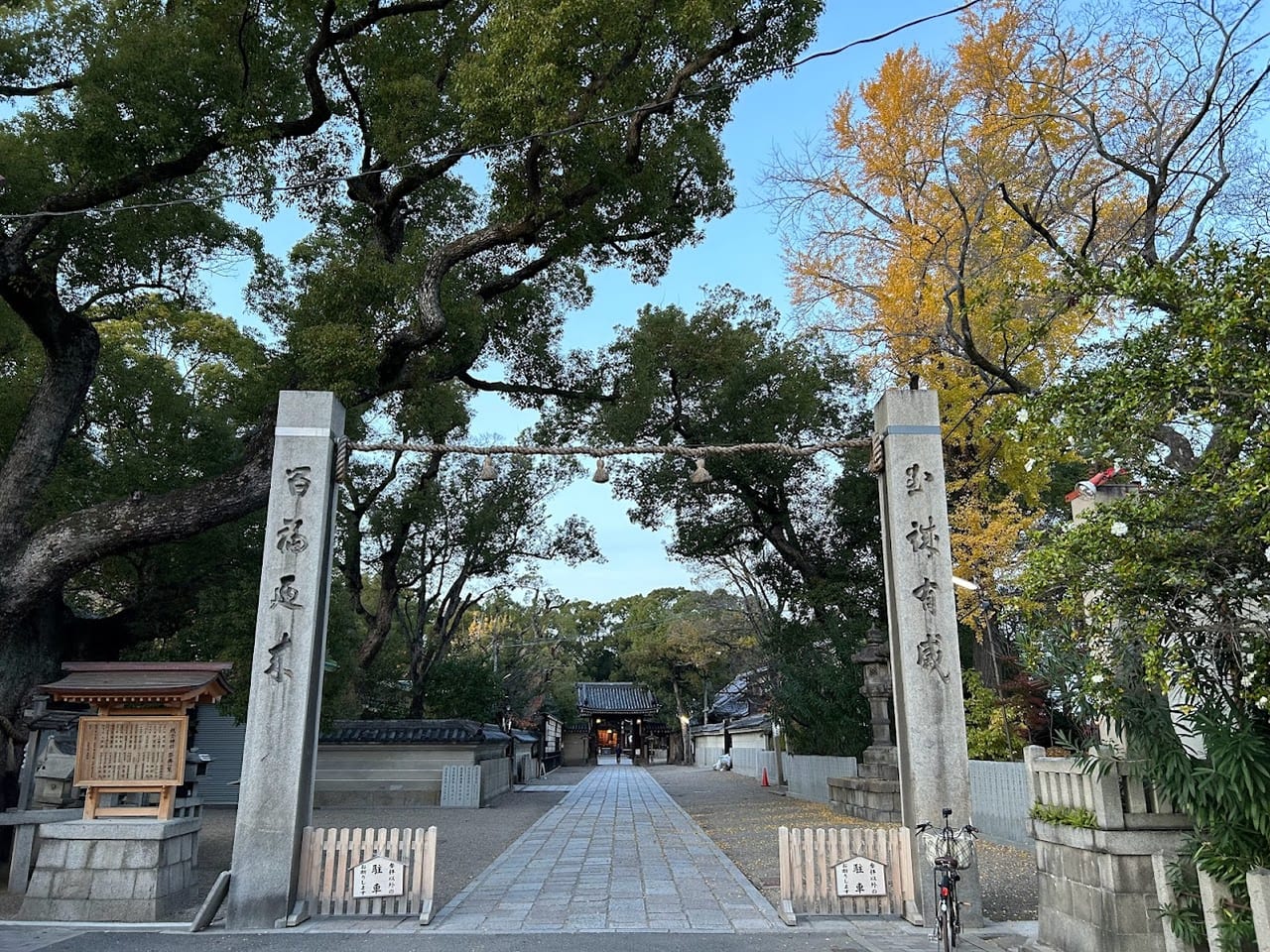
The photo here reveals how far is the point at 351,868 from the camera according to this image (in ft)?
21.8

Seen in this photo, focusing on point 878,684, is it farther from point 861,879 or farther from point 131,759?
point 131,759

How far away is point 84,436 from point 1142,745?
15017mm

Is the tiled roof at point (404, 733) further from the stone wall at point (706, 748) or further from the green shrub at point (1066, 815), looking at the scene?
the stone wall at point (706, 748)

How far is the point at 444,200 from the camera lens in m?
14.0

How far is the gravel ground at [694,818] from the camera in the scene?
8047mm

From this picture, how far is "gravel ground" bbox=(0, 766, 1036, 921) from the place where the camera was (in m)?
8.05

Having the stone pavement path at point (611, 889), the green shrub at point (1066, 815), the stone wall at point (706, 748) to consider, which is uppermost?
the green shrub at point (1066, 815)

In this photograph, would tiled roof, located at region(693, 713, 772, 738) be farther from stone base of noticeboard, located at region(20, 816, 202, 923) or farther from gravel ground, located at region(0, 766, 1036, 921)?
stone base of noticeboard, located at region(20, 816, 202, 923)

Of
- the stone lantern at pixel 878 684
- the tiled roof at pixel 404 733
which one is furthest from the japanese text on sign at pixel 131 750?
the tiled roof at pixel 404 733

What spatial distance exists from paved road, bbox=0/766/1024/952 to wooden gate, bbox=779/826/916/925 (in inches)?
7.6

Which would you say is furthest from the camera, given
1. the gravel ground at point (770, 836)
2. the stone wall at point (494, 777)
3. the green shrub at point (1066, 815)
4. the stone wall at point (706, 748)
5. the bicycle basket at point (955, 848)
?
the stone wall at point (706, 748)

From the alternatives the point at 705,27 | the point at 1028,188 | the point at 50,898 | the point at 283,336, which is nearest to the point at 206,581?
the point at 283,336

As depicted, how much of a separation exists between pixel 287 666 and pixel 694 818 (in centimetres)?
1160

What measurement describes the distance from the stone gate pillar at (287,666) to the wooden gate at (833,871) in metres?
3.94
